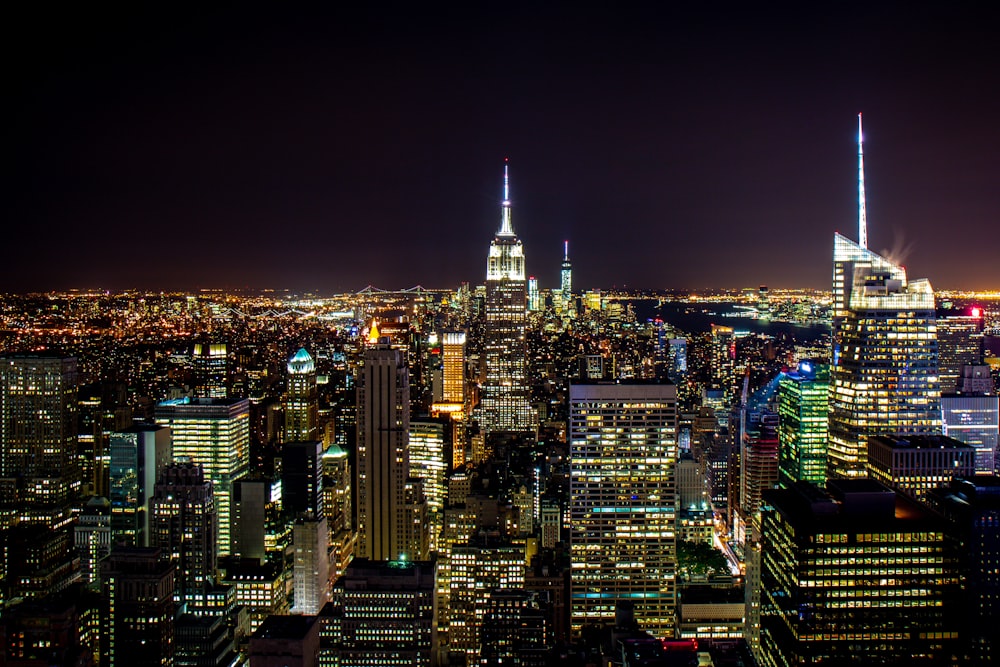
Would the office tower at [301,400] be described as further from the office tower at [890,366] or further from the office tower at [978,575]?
the office tower at [978,575]

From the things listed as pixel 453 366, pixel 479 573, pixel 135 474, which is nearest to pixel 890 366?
pixel 479 573

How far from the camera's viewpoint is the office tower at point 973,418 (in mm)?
22250

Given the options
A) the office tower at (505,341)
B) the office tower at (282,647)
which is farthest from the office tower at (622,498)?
the office tower at (505,341)

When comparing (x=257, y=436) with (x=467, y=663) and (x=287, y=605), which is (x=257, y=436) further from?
(x=467, y=663)

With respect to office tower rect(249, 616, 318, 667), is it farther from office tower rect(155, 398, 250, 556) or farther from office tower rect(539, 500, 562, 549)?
office tower rect(155, 398, 250, 556)

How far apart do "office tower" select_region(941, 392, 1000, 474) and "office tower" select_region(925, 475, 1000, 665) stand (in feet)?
35.9

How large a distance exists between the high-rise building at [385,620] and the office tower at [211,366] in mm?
13393

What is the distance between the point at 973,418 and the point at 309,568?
16.1 meters

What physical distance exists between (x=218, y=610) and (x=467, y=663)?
482 centimetres

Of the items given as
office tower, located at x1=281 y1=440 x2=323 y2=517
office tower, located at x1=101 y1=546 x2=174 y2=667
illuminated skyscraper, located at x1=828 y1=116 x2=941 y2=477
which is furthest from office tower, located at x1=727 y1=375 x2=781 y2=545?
office tower, located at x1=101 y1=546 x2=174 y2=667

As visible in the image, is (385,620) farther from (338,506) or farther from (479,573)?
(338,506)

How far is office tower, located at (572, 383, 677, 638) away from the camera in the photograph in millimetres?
18922

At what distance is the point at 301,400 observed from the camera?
1125 inches

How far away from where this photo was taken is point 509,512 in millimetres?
22078
